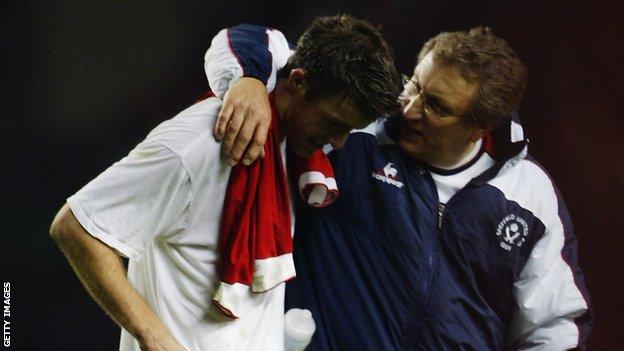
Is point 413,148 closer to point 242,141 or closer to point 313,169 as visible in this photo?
point 313,169

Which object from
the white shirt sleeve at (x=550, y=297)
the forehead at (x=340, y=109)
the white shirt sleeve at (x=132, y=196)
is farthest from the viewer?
the white shirt sleeve at (x=550, y=297)

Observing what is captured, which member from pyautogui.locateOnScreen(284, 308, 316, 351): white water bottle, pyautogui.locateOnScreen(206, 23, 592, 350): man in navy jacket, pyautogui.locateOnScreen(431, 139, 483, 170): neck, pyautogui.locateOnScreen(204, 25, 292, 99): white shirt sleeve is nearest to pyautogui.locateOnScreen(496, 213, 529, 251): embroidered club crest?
pyautogui.locateOnScreen(206, 23, 592, 350): man in navy jacket

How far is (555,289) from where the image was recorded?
3.98 feet

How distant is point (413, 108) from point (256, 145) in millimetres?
360

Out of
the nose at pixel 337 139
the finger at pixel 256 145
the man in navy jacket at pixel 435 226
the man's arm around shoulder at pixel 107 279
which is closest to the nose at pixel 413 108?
the man in navy jacket at pixel 435 226

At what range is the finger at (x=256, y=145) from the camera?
0.89 meters

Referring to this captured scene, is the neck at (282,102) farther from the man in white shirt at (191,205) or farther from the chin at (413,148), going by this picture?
the chin at (413,148)

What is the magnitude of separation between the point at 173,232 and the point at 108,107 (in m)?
0.40

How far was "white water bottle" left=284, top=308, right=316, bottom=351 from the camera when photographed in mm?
1104

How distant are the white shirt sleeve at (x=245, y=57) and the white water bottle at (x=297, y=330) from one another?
0.35 m

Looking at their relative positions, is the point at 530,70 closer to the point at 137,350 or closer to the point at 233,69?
the point at 233,69

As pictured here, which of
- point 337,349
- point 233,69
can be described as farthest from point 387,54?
point 337,349

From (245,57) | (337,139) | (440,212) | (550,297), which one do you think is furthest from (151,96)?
(550,297)

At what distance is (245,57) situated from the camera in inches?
40.3
